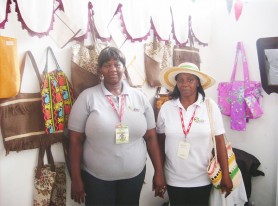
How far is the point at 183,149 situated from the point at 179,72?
1.67ft

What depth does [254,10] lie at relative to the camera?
253 cm

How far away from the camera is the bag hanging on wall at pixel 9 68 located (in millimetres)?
1414

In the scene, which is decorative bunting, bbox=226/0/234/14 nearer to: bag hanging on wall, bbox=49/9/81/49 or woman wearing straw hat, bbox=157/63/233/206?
woman wearing straw hat, bbox=157/63/233/206

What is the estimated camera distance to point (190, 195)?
66.9 inches

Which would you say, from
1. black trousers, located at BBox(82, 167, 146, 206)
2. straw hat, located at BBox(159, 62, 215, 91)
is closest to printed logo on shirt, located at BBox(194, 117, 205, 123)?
straw hat, located at BBox(159, 62, 215, 91)

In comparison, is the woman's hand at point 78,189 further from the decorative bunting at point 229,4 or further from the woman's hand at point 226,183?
the decorative bunting at point 229,4

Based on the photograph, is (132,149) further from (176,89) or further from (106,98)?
(176,89)

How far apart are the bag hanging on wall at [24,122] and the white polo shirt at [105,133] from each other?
0.24 metres

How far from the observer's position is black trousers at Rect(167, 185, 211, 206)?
169 cm

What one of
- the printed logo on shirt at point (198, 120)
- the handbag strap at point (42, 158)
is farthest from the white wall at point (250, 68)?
the printed logo on shirt at point (198, 120)

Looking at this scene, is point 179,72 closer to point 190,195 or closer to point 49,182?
point 190,195

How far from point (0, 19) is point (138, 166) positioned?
1.21 meters

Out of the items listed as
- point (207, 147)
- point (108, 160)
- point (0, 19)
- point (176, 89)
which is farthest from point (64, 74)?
point (207, 147)

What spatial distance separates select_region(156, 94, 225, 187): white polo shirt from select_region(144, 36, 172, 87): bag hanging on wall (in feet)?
2.04
